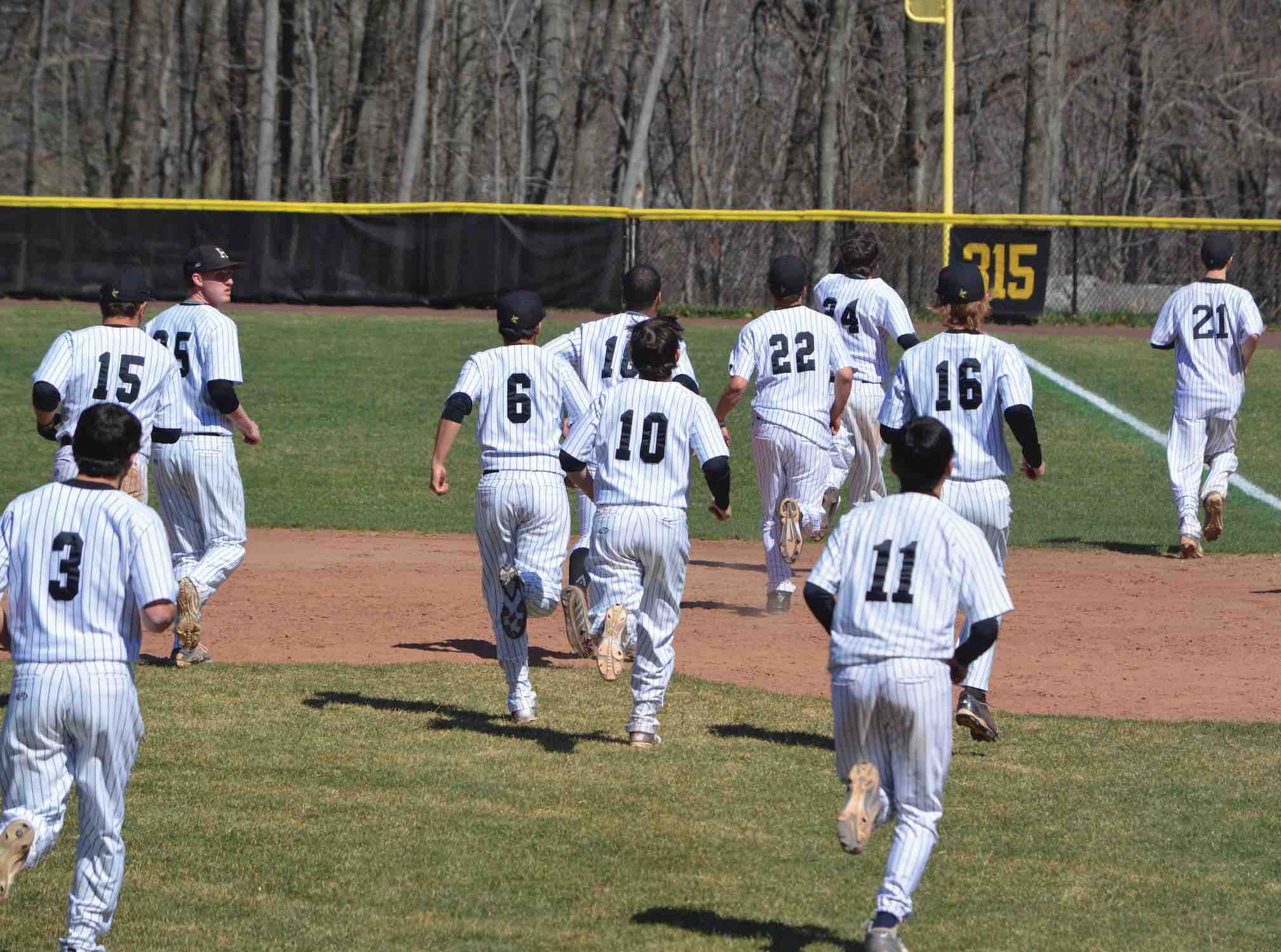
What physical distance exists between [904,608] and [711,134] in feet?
151

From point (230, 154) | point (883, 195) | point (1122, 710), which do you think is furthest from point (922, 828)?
point (230, 154)

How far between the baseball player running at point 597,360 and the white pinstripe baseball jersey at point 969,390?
1087 millimetres

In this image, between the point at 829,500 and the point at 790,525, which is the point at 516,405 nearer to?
the point at 790,525

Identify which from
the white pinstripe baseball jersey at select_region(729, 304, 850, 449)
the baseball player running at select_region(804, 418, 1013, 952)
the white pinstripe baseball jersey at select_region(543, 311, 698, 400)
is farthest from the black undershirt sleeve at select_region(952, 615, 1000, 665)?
the white pinstripe baseball jersey at select_region(729, 304, 850, 449)

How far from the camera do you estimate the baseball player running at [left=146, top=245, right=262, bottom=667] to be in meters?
9.34

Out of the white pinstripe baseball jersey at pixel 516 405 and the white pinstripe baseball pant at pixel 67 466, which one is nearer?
the white pinstripe baseball jersey at pixel 516 405

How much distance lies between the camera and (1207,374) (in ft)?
42.4

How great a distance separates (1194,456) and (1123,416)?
7.33 meters

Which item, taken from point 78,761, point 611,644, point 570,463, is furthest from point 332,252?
point 78,761

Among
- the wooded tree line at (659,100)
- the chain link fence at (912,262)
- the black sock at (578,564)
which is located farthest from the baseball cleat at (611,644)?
→ the wooded tree line at (659,100)

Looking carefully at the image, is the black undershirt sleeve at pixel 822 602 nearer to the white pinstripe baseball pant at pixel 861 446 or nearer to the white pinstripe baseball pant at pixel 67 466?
the white pinstripe baseball pant at pixel 67 466

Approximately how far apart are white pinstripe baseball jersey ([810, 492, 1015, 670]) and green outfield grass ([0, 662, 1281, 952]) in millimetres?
1038

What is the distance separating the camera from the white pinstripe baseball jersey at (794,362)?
1055 centimetres

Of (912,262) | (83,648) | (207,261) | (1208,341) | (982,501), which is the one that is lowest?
(83,648)
